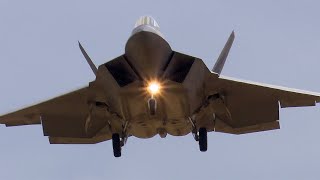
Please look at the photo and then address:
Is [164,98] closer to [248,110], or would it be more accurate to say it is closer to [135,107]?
[135,107]

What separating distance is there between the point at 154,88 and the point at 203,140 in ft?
15.4

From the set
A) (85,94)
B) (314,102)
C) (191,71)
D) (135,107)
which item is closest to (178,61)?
(191,71)

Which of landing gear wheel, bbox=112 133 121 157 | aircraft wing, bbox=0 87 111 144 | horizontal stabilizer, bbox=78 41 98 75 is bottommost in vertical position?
landing gear wheel, bbox=112 133 121 157

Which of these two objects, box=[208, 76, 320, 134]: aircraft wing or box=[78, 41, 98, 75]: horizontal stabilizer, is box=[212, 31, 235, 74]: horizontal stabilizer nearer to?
box=[208, 76, 320, 134]: aircraft wing

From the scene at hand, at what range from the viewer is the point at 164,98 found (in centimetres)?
2866

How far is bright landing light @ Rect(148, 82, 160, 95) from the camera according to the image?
92.0 ft

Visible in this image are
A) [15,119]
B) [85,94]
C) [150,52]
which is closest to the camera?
[150,52]

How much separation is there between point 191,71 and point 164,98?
140 centimetres

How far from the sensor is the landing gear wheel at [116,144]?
31641mm

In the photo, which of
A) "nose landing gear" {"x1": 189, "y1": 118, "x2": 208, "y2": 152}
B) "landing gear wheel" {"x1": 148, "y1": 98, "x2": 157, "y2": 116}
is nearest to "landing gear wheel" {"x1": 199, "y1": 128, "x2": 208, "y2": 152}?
"nose landing gear" {"x1": 189, "y1": 118, "x2": 208, "y2": 152}

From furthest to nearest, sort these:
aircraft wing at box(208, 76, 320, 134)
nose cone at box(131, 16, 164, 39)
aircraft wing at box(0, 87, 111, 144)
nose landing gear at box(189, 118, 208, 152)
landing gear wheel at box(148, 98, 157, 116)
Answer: aircraft wing at box(0, 87, 111, 144) → nose landing gear at box(189, 118, 208, 152) → aircraft wing at box(208, 76, 320, 134) → landing gear wheel at box(148, 98, 157, 116) → nose cone at box(131, 16, 164, 39)

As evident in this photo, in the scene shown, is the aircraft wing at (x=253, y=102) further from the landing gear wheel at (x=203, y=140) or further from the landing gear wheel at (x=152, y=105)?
the landing gear wheel at (x=152, y=105)

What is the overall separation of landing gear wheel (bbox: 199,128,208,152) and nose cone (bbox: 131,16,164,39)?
5.30 metres

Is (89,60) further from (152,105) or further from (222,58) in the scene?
(222,58)
